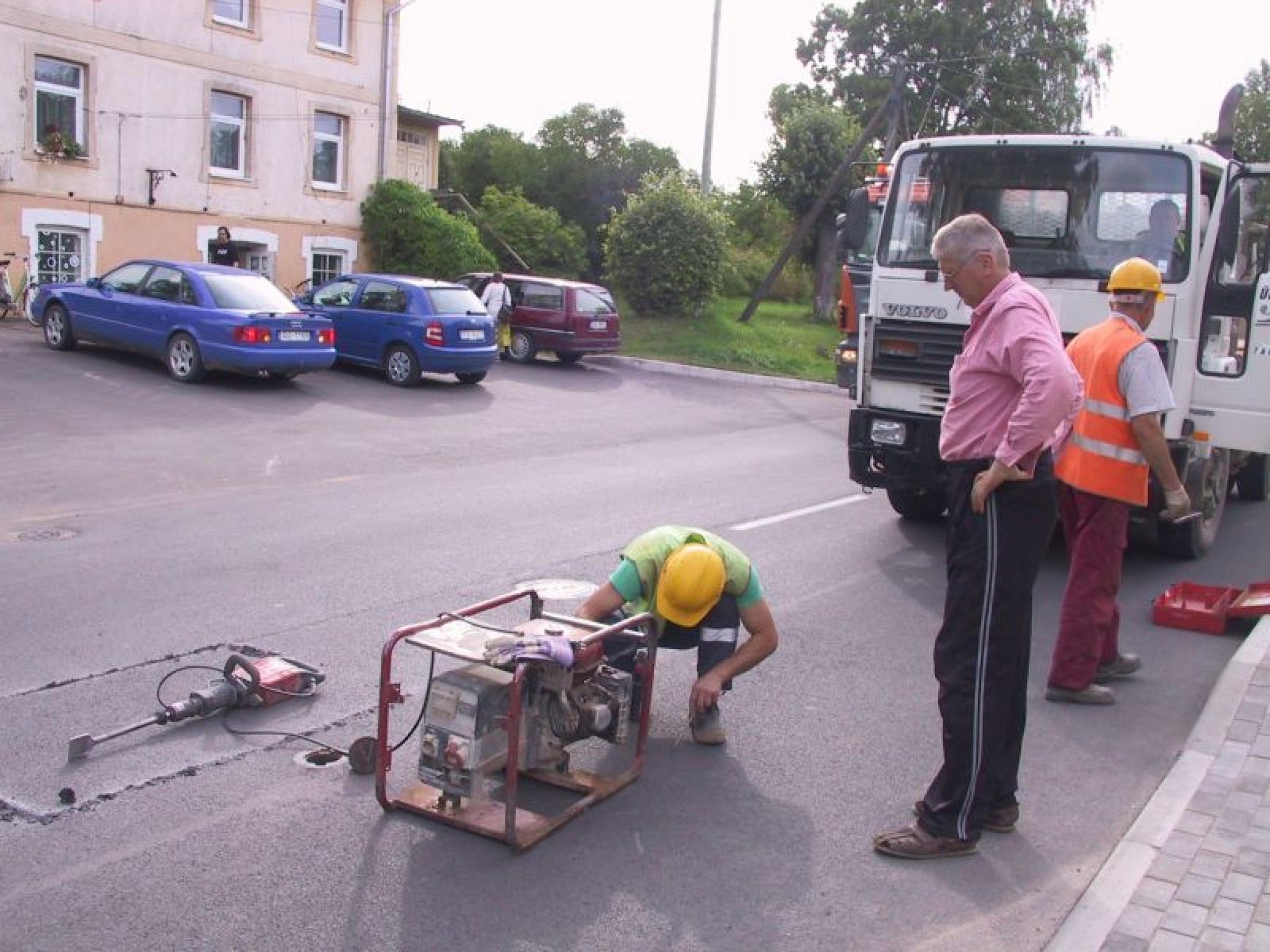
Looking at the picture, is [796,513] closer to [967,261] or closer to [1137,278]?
[1137,278]

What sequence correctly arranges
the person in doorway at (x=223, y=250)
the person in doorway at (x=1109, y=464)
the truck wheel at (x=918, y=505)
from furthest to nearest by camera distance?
1. the person in doorway at (x=223, y=250)
2. the truck wheel at (x=918, y=505)
3. the person in doorway at (x=1109, y=464)

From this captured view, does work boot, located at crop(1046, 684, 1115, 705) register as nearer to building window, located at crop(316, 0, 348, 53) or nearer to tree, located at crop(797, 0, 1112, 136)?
building window, located at crop(316, 0, 348, 53)

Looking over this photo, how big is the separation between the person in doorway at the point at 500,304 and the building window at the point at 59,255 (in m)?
7.18

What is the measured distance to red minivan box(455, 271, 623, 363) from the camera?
23.3 metres

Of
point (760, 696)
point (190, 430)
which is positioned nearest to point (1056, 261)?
point (760, 696)

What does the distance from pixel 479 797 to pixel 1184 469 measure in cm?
594

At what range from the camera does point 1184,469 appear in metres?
8.40

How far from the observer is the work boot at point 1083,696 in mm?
6227

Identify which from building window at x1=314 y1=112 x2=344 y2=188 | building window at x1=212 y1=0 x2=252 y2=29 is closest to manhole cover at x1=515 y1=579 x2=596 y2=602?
building window at x1=212 y1=0 x2=252 y2=29

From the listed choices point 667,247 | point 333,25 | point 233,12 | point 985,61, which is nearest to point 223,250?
point 233,12

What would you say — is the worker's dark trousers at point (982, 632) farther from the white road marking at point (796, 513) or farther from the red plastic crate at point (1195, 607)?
the white road marking at point (796, 513)

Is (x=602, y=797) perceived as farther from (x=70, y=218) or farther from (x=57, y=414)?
(x=70, y=218)

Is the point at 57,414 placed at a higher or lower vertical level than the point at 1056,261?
lower

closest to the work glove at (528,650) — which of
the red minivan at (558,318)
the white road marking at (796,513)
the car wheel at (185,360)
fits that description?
the white road marking at (796,513)
